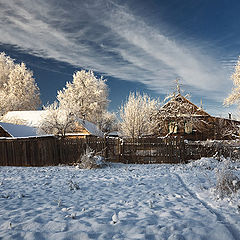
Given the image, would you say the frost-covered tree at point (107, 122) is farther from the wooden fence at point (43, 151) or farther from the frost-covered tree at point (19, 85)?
the wooden fence at point (43, 151)

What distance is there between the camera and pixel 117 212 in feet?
13.2

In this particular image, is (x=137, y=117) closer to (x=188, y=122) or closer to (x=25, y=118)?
(x=188, y=122)

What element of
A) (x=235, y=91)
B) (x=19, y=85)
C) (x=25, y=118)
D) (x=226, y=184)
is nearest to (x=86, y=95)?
(x=19, y=85)

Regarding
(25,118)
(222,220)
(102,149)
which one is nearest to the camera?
(222,220)

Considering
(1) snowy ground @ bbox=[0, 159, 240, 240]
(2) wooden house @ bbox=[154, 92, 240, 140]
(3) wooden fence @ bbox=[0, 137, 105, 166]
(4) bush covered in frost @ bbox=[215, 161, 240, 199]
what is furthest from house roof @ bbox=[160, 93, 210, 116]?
(4) bush covered in frost @ bbox=[215, 161, 240, 199]

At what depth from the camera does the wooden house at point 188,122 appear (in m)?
22.5

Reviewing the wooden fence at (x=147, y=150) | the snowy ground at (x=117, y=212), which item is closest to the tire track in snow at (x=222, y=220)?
the snowy ground at (x=117, y=212)

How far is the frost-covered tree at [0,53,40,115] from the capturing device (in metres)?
38.7

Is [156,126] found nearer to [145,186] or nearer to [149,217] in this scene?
[145,186]

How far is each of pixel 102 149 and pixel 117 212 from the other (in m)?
8.04

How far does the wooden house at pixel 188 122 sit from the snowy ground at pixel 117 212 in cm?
1662

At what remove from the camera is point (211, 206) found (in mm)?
4371

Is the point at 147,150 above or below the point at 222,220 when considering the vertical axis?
above

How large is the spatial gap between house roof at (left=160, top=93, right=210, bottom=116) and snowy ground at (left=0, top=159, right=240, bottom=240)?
16472 millimetres
